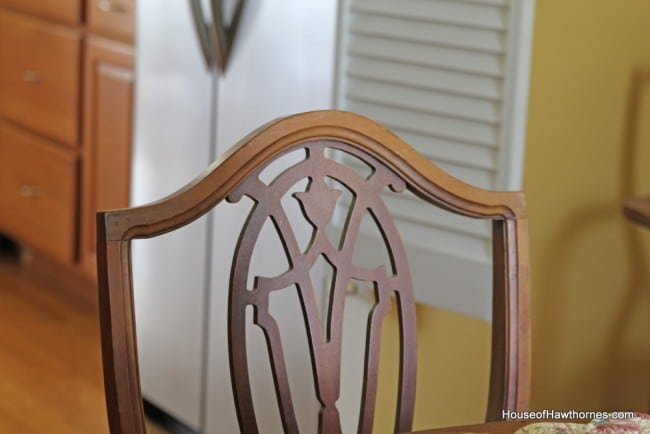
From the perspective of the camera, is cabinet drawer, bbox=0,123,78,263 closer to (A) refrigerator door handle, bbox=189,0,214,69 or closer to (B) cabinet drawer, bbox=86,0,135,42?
(B) cabinet drawer, bbox=86,0,135,42

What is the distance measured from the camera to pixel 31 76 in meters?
3.18

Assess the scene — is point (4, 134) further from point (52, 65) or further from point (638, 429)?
point (638, 429)

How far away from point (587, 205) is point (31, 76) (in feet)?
6.14

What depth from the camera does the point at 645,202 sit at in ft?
5.62

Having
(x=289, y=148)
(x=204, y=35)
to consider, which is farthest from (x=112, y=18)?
(x=289, y=148)

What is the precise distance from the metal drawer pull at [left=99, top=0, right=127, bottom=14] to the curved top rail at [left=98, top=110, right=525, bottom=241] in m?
1.79

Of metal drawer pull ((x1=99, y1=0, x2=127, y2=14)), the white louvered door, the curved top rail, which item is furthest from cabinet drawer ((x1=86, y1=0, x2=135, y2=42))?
the curved top rail

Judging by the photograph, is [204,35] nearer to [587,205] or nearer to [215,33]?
[215,33]

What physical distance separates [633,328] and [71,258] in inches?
67.8

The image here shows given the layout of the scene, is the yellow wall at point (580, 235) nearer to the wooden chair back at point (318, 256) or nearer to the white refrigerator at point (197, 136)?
the white refrigerator at point (197, 136)

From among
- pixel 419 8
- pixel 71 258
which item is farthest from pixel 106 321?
pixel 71 258

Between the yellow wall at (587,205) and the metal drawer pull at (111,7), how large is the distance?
4.16 ft

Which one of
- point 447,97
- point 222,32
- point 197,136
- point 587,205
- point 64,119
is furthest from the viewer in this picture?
point 64,119

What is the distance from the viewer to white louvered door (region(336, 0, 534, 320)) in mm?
1672
